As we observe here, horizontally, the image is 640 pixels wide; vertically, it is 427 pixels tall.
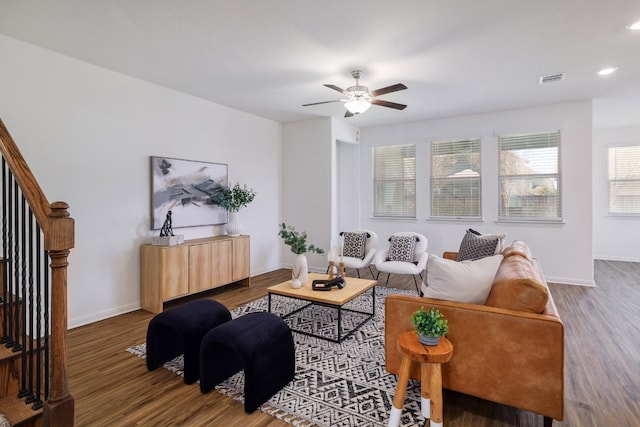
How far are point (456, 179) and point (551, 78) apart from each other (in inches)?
87.0

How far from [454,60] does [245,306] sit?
12.1 feet

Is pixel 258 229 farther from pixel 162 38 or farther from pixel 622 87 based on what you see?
pixel 622 87

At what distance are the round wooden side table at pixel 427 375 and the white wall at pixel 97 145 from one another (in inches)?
134

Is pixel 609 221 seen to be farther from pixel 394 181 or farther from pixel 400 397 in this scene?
pixel 400 397

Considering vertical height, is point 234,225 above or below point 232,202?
below

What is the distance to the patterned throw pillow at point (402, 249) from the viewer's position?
4.84 metres

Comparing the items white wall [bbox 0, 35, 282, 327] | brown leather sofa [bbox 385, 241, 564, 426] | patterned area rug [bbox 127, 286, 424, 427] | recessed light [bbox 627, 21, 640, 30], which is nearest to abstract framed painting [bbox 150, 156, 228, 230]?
white wall [bbox 0, 35, 282, 327]

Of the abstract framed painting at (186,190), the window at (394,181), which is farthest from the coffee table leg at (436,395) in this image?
the window at (394,181)

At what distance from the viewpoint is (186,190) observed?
4629mm

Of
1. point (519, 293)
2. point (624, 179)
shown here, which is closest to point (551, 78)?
point (519, 293)

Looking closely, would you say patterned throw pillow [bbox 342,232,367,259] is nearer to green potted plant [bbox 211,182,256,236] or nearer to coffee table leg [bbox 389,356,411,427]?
green potted plant [bbox 211,182,256,236]

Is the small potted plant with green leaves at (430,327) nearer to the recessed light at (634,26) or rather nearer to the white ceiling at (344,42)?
the white ceiling at (344,42)

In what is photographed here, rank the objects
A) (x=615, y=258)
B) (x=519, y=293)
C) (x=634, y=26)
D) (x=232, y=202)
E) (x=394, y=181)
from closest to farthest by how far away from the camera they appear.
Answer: (x=519, y=293), (x=634, y=26), (x=232, y=202), (x=394, y=181), (x=615, y=258)

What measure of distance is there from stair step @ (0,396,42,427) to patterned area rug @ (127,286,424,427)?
3.42ft
